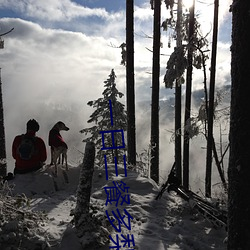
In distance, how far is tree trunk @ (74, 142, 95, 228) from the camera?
5641 millimetres

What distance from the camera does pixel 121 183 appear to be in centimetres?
909

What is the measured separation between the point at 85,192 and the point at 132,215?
2.00 metres

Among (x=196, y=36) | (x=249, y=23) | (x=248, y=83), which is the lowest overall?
(x=248, y=83)

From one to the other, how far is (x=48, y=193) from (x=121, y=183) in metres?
2.11

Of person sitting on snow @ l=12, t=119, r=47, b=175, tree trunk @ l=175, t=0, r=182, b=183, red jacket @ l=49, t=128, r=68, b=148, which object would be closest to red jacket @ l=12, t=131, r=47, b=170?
person sitting on snow @ l=12, t=119, r=47, b=175

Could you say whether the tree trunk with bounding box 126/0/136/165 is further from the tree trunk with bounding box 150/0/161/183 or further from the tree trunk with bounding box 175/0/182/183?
the tree trunk with bounding box 175/0/182/183

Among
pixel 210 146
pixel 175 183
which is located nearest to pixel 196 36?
pixel 210 146

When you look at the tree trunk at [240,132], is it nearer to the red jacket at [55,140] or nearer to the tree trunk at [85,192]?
the tree trunk at [85,192]

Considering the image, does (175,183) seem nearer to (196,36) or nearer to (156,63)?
(156,63)

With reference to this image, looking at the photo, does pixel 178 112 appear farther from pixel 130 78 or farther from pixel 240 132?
pixel 240 132

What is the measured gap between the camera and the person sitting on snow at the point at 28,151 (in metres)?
9.30

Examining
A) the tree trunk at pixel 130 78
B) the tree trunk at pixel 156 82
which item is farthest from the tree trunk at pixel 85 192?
the tree trunk at pixel 156 82

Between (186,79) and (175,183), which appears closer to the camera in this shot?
(175,183)

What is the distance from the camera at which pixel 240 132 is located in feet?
15.4
